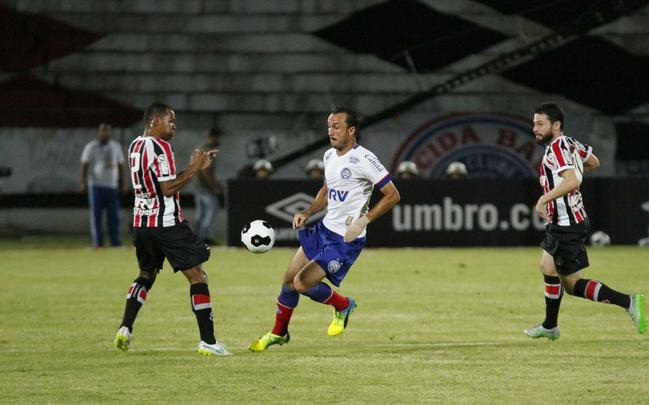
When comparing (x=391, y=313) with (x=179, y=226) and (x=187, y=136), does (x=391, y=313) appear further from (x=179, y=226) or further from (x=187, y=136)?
(x=187, y=136)

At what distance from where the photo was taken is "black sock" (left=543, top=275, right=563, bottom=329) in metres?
10.4

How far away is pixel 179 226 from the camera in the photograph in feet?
31.8

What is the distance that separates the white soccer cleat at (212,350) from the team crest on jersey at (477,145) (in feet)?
54.6

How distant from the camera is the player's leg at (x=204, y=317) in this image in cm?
947

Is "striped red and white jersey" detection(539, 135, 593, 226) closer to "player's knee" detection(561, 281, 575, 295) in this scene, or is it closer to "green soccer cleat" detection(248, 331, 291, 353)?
"player's knee" detection(561, 281, 575, 295)

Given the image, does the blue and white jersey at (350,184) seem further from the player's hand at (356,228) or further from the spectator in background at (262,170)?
the spectator in background at (262,170)

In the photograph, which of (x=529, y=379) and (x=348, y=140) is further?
(x=348, y=140)

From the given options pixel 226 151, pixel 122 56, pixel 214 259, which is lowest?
pixel 214 259

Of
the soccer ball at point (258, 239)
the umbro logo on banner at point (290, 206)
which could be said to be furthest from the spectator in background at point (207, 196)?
the soccer ball at point (258, 239)

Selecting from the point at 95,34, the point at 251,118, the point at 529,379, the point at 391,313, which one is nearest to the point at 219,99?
the point at 251,118

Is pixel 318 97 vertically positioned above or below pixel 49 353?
above

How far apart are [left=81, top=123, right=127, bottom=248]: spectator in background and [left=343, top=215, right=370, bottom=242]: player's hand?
1207cm

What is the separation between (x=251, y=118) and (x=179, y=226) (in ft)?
55.9

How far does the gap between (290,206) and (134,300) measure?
1163 cm
